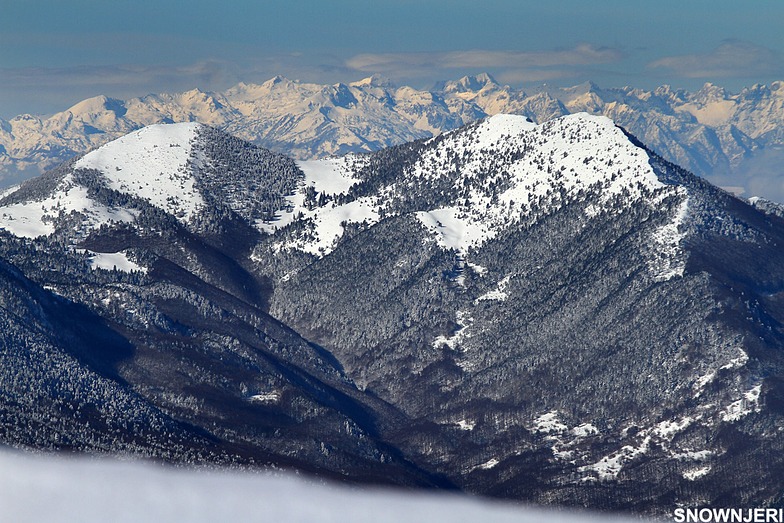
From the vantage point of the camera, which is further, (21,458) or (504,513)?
(504,513)

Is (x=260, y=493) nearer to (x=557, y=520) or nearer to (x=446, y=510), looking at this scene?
(x=446, y=510)

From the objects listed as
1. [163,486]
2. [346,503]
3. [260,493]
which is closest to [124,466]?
[163,486]

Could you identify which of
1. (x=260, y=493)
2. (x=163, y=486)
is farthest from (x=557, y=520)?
(x=163, y=486)

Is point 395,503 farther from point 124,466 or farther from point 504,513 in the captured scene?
point 124,466

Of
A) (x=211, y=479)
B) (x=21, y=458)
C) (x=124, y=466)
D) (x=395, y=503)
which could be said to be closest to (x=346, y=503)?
(x=395, y=503)

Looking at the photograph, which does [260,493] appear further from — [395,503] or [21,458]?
[21,458]
